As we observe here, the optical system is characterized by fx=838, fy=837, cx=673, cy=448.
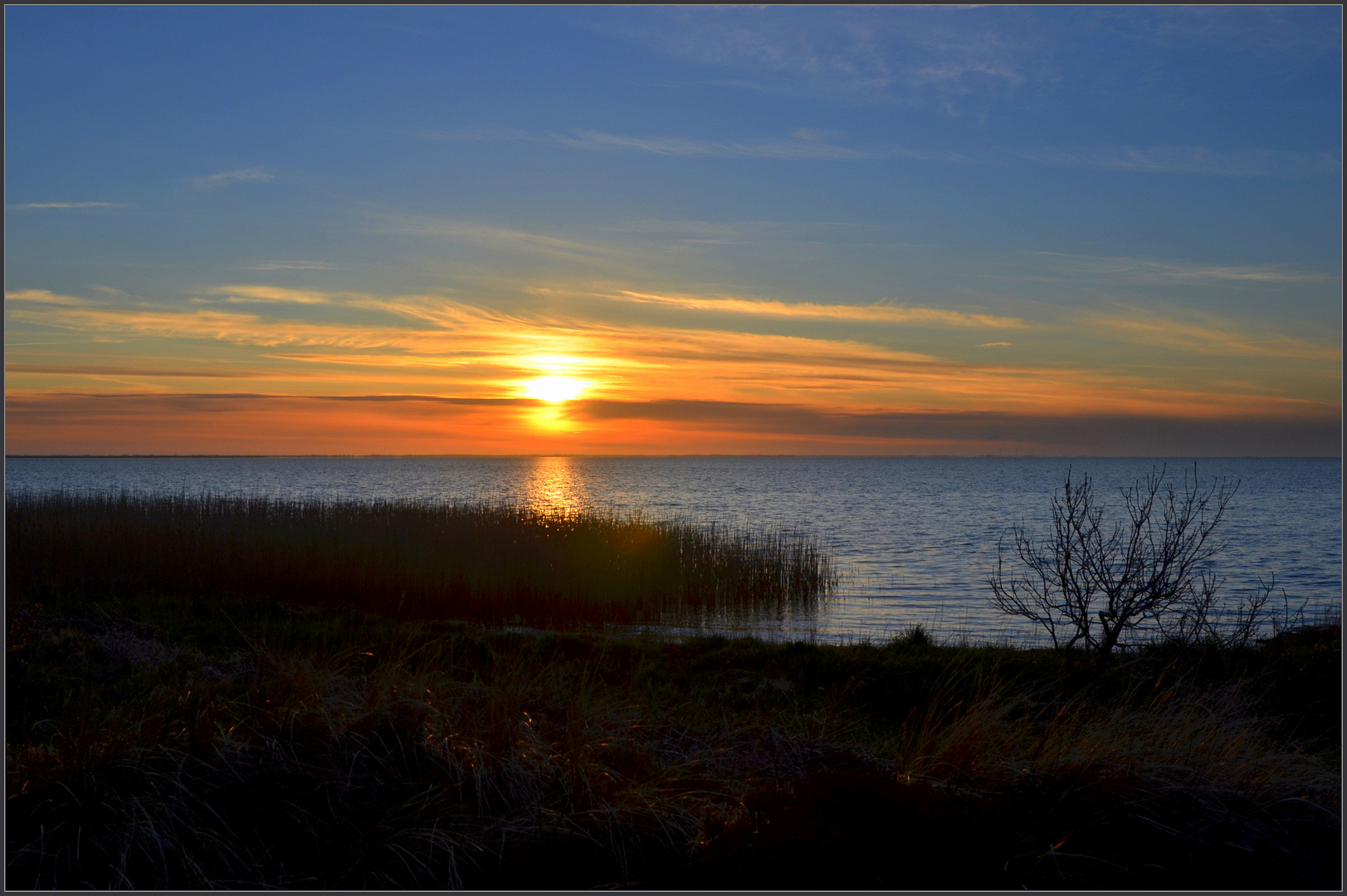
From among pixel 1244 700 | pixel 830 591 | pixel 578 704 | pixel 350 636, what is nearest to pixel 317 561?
pixel 350 636

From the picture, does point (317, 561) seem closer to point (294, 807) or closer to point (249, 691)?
point (249, 691)

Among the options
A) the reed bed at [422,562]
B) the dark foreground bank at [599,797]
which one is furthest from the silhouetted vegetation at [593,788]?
the reed bed at [422,562]

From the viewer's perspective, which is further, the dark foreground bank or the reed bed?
the reed bed

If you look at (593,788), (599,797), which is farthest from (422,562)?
(599,797)

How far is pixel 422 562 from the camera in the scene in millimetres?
19391

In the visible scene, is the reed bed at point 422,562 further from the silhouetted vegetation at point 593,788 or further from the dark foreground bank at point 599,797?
the dark foreground bank at point 599,797

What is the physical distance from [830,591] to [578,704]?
18.2m

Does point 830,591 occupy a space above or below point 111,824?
below

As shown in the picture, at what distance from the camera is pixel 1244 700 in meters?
8.35

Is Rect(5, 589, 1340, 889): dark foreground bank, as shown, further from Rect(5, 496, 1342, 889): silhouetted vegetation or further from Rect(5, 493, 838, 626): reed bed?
Rect(5, 493, 838, 626): reed bed

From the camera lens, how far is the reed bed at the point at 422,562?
1827 cm

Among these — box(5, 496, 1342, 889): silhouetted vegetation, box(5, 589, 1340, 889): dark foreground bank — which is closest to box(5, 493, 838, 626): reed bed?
box(5, 496, 1342, 889): silhouetted vegetation

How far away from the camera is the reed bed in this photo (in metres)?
18.3

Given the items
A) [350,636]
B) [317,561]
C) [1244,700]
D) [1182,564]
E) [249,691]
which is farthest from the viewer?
[317,561]
